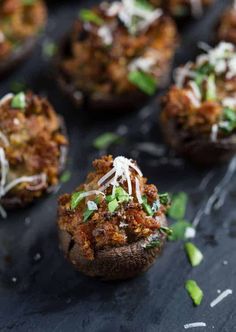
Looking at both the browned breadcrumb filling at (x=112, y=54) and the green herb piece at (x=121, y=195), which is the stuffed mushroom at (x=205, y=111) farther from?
the green herb piece at (x=121, y=195)

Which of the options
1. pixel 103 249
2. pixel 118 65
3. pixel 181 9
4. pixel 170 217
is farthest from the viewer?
pixel 181 9

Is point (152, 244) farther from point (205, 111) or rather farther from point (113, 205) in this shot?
point (205, 111)

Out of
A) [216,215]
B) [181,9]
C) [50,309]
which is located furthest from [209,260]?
[181,9]

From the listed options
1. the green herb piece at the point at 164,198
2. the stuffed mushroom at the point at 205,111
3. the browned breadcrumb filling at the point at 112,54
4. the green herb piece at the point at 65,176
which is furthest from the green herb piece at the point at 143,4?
the green herb piece at the point at 164,198

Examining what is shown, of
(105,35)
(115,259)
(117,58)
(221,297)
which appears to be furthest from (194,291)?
(105,35)

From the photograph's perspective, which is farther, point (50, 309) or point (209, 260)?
point (209, 260)

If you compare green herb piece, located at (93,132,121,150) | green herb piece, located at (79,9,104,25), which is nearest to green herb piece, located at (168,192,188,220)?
green herb piece, located at (93,132,121,150)

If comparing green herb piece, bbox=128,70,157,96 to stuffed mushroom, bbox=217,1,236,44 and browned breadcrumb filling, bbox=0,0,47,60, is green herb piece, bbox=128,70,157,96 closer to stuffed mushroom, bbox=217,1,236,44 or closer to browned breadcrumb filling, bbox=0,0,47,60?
stuffed mushroom, bbox=217,1,236,44

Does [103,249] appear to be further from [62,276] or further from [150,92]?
[150,92]
